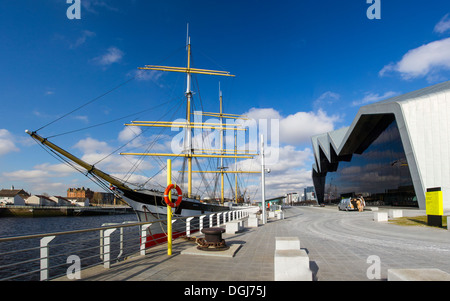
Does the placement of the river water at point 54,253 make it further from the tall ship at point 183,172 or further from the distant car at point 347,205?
the distant car at point 347,205

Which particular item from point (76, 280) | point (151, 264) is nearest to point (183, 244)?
point (151, 264)

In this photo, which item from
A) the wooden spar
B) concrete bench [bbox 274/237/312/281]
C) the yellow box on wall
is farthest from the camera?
the wooden spar

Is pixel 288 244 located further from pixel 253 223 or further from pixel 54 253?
pixel 54 253

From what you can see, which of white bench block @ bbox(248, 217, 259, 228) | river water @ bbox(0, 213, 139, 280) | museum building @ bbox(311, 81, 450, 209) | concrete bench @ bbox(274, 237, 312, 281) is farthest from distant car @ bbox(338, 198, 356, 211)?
concrete bench @ bbox(274, 237, 312, 281)

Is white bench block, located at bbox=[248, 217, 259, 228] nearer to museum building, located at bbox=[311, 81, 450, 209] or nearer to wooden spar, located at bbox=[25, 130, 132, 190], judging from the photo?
wooden spar, located at bbox=[25, 130, 132, 190]

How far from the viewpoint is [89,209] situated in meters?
82.4

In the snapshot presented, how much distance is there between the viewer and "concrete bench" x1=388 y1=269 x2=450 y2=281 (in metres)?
3.46

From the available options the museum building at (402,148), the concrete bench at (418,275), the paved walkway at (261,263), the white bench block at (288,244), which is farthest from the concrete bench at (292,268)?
the museum building at (402,148)

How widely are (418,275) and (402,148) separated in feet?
121

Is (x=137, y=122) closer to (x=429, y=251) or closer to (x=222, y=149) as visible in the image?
(x=222, y=149)

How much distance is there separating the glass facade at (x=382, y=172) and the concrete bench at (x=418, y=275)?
34.6 m

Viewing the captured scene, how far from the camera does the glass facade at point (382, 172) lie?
34.2 metres
